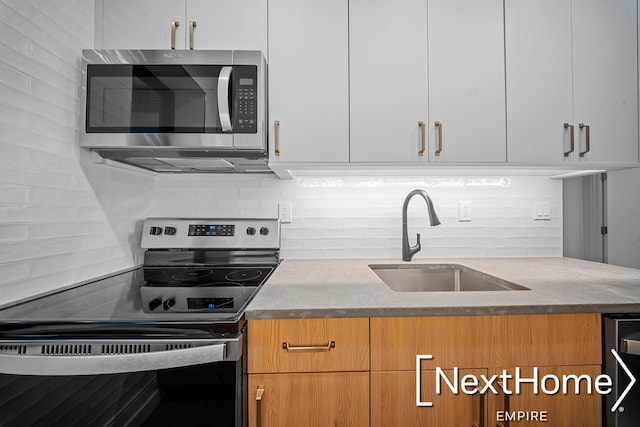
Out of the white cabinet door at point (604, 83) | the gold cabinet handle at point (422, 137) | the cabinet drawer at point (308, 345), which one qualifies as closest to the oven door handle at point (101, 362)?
the cabinet drawer at point (308, 345)

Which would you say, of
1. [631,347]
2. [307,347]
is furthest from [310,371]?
[631,347]

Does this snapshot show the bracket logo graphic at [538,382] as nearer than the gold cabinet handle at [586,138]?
Yes

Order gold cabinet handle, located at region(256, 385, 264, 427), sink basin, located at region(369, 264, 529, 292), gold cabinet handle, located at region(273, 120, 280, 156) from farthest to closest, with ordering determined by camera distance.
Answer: sink basin, located at region(369, 264, 529, 292), gold cabinet handle, located at region(273, 120, 280, 156), gold cabinet handle, located at region(256, 385, 264, 427)

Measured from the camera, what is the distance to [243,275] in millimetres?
1534

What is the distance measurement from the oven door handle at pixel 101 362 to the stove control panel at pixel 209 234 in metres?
0.89

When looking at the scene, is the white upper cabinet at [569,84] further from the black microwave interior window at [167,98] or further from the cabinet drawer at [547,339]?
the black microwave interior window at [167,98]

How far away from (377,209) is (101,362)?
4.58ft

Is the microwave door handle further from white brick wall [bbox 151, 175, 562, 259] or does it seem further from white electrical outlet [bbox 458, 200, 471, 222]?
white electrical outlet [bbox 458, 200, 471, 222]

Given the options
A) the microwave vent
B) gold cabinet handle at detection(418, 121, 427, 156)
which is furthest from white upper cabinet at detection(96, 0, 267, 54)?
gold cabinet handle at detection(418, 121, 427, 156)

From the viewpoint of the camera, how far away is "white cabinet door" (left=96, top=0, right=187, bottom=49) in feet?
4.78

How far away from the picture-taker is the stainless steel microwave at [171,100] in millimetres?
1329

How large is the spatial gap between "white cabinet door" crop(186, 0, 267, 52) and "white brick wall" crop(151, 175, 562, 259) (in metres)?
0.66

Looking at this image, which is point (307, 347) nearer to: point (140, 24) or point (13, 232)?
point (13, 232)

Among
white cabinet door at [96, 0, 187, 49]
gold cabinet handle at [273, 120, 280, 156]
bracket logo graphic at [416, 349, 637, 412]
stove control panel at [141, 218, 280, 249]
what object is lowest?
bracket logo graphic at [416, 349, 637, 412]
